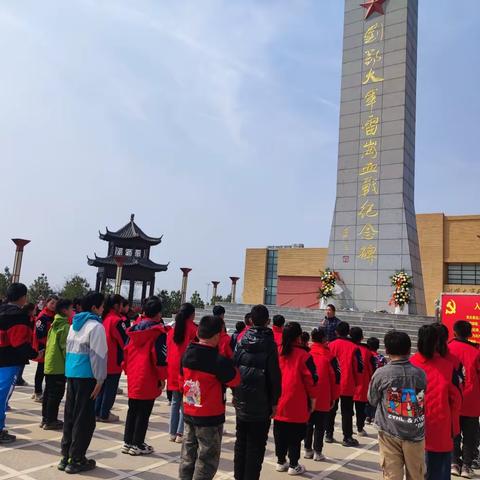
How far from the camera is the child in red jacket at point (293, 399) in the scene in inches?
167

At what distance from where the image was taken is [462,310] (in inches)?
355

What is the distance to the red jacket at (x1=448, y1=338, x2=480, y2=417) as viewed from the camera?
4617 mm

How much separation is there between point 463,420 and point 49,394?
4.65 m

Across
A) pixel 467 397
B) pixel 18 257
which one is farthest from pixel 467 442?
pixel 18 257

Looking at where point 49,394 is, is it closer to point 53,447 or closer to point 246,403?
point 53,447

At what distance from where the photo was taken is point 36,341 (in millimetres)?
6438

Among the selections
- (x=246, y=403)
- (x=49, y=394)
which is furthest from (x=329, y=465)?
(x=49, y=394)

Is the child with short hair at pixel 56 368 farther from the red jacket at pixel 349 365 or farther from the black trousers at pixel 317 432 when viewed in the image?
the red jacket at pixel 349 365

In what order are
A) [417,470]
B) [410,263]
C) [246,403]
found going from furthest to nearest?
[410,263] < [246,403] < [417,470]

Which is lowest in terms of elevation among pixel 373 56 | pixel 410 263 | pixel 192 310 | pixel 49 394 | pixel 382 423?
pixel 49 394

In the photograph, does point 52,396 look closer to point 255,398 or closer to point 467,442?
point 255,398

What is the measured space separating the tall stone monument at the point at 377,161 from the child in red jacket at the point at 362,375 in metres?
9.64

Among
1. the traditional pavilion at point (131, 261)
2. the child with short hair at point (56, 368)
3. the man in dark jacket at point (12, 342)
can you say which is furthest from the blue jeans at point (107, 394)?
the traditional pavilion at point (131, 261)

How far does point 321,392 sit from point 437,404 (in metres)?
1.67
